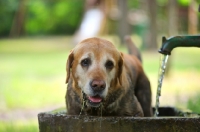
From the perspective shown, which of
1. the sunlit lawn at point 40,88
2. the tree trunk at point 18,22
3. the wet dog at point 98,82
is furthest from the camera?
the tree trunk at point 18,22

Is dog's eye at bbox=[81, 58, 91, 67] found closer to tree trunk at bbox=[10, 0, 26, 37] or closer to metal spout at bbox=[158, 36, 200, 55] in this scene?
metal spout at bbox=[158, 36, 200, 55]

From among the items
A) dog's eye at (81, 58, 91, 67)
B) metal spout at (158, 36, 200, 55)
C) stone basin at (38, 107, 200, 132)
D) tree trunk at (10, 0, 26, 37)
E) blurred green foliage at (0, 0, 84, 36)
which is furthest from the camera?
blurred green foliage at (0, 0, 84, 36)

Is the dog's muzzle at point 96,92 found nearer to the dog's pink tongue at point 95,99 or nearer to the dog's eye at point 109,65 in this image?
the dog's pink tongue at point 95,99

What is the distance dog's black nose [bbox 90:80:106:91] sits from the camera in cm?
426

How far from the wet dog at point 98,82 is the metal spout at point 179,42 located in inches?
18.2

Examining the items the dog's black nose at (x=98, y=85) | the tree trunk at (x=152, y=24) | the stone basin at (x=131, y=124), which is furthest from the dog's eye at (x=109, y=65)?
the tree trunk at (x=152, y=24)

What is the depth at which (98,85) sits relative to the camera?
4254 mm

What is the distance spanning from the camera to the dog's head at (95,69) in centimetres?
432

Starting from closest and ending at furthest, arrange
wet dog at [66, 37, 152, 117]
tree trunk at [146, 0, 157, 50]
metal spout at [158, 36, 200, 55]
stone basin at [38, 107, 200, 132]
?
stone basin at [38, 107, 200, 132]
wet dog at [66, 37, 152, 117]
metal spout at [158, 36, 200, 55]
tree trunk at [146, 0, 157, 50]

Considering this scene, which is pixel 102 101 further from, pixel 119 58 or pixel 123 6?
pixel 123 6

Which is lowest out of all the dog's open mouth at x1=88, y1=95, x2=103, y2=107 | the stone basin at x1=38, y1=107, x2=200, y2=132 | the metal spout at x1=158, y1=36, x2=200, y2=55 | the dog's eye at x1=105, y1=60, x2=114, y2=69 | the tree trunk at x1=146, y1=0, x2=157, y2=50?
the stone basin at x1=38, y1=107, x2=200, y2=132

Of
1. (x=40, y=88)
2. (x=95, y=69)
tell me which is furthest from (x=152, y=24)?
(x=95, y=69)

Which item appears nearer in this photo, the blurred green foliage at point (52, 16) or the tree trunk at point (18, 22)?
the tree trunk at point (18, 22)

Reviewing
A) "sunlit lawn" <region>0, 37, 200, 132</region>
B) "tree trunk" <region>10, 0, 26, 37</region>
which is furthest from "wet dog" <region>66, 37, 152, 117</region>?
"tree trunk" <region>10, 0, 26, 37</region>
